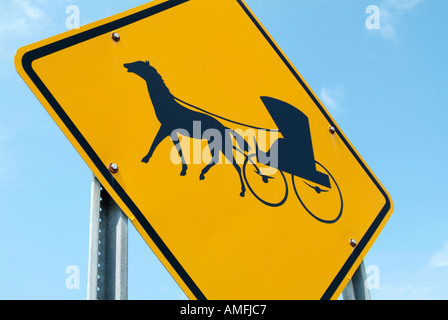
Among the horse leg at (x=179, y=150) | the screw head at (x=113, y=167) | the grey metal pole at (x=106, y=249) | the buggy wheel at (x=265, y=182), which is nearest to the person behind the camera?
the grey metal pole at (x=106, y=249)

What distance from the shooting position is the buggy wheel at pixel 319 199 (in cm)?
146

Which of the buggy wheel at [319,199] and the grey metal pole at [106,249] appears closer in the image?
the grey metal pole at [106,249]

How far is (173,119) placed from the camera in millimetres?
1277

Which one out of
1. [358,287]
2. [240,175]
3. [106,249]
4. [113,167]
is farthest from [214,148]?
[358,287]

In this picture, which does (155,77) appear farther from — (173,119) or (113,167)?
(113,167)

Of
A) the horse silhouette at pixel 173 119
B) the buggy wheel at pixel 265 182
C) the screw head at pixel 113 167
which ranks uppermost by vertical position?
the horse silhouette at pixel 173 119

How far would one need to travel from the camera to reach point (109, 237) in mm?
1048

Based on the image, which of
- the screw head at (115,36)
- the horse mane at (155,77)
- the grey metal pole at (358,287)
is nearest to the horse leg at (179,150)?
the horse mane at (155,77)

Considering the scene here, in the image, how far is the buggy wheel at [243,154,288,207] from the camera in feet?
4.43

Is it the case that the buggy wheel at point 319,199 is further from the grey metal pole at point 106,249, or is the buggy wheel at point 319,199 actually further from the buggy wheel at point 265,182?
the grey metal pole at point 106,249

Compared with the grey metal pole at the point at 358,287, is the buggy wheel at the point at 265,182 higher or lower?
higher

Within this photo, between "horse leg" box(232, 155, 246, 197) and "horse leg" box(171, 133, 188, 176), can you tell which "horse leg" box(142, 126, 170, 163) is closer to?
"horse leg" box(171, 133, 188, 176)

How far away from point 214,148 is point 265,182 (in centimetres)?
19

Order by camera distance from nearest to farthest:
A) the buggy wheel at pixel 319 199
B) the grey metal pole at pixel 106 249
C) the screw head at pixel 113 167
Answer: the grey metal pole at pixel 106 249
the screw head at pixel 113 167
the buggy wheel at pixel 319 199
